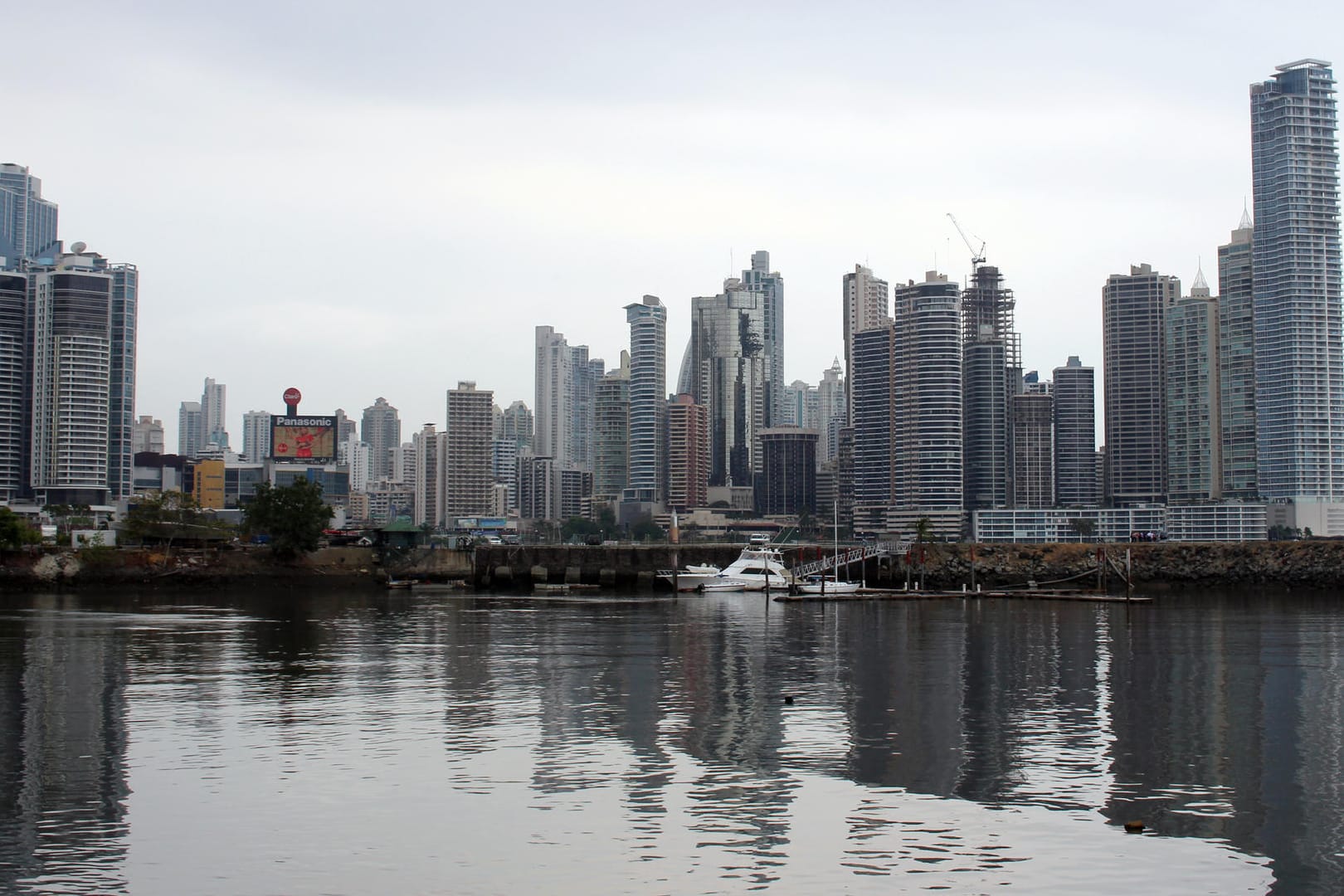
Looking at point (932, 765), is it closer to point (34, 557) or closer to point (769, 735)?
point (769, 735)

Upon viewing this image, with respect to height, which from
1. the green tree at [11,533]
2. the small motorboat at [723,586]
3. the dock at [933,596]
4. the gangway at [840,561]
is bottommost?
the small motorboat at [723,586]

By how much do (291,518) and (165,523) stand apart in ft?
46.1

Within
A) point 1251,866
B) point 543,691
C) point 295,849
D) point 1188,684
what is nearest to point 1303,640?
point 1188,684

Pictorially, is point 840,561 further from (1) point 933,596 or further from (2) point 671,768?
(2) point 671,768

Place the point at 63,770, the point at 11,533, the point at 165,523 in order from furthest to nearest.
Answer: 1. the point at 165,523
2. the point at 11,533
3. the point at 63,770

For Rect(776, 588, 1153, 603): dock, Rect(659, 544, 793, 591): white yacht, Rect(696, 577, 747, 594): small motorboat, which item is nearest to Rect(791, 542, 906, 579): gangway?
Rect(659, 544, 793, 591): white yacht

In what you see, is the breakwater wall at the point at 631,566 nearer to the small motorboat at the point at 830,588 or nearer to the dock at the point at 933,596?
the small motorboat at the point at 830,588

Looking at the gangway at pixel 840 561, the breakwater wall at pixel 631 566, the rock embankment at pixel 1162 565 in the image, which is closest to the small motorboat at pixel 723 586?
the gangway at pixel 840 561

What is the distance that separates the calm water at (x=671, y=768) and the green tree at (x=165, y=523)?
8460 centimetres

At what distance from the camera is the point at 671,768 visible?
104 feet

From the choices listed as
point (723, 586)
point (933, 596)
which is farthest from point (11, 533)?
point (933, 596)

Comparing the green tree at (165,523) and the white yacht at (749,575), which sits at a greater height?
the green tree at (165,523)

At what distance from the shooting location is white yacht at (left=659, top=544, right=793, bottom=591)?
411 feet

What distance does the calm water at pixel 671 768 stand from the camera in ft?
75.9
